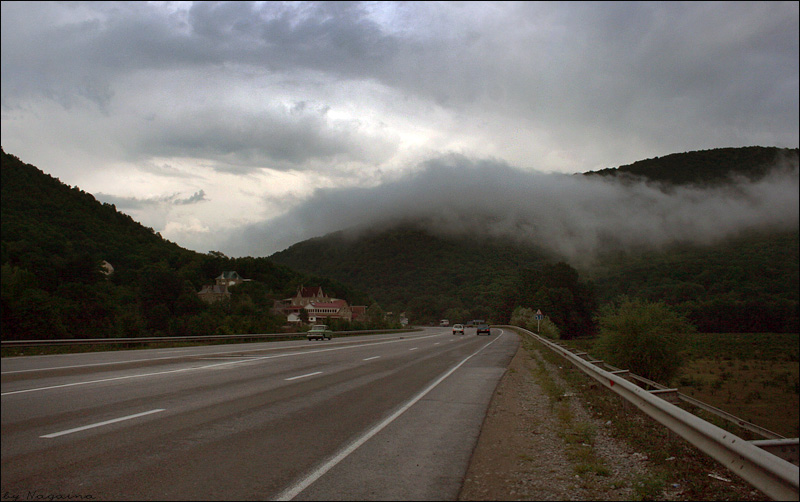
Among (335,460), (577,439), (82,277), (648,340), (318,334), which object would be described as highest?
(82,277)

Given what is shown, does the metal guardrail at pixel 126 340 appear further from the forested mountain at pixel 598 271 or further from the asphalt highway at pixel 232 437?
the forested mountain at pixel 598 271

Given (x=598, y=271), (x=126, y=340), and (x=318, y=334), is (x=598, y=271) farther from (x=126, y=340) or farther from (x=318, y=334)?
(x=126, y=340)

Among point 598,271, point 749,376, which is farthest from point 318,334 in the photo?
point 598,271

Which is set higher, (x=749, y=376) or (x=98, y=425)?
(x=98, y=425)

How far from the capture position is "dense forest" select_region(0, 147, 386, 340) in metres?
33.6

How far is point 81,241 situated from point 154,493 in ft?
204

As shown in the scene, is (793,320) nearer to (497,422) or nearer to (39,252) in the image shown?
(497,422)

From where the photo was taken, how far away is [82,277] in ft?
163

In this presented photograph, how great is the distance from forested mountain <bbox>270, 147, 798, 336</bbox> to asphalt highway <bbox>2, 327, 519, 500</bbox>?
36.1 feet

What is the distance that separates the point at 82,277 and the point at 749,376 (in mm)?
54689

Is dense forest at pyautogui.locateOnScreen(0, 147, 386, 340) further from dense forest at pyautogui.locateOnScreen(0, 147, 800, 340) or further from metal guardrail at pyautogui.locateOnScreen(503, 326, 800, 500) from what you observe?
metal guardrail at pyautogui.locateOnScreen(503, 326, 800, 500)

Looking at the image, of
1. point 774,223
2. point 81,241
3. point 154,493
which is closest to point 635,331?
point 774,223

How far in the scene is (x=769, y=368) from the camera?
115 feet

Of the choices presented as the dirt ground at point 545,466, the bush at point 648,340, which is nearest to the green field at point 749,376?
the bush at point 648,340
